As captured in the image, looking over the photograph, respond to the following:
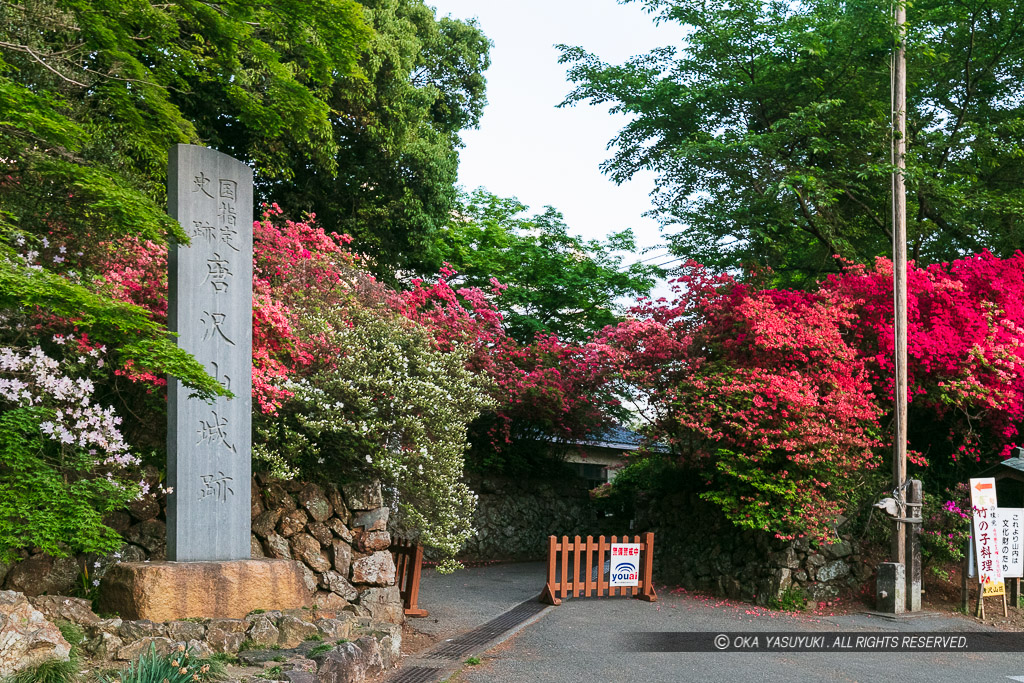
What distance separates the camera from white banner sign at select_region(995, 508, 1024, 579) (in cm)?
1107

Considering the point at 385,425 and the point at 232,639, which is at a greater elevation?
the point at 385,425

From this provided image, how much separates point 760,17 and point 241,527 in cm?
1325

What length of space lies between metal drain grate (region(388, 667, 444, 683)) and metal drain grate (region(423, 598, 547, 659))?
0.67m

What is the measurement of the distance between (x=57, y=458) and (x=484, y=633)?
514cm

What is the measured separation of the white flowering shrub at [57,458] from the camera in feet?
20.7

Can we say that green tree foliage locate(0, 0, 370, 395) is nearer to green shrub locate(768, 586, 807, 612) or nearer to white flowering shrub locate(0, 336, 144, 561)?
white flowering shrub locate(0, 336, 144, 561)

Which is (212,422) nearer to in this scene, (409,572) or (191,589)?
(191,589)

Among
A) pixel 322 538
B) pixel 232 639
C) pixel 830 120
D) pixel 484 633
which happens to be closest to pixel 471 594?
pixel 484 633

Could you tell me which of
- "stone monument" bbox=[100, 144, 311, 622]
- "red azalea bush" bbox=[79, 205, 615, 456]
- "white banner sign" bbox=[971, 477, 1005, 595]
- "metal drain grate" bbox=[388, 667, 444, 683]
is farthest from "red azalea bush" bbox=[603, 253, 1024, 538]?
"stone monument" bbox=[100, 144, 311, 622]

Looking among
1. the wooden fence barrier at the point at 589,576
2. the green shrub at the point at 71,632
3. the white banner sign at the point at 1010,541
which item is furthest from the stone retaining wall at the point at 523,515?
the green shrub at the point at 71,632

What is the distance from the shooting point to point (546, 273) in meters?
20.1

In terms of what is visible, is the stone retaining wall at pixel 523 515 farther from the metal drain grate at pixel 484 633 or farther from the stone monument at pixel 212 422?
the stone monument at pixel 212 422

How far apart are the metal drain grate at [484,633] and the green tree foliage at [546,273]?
8.38m

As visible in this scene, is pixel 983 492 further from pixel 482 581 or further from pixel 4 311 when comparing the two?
pixel 4 311
